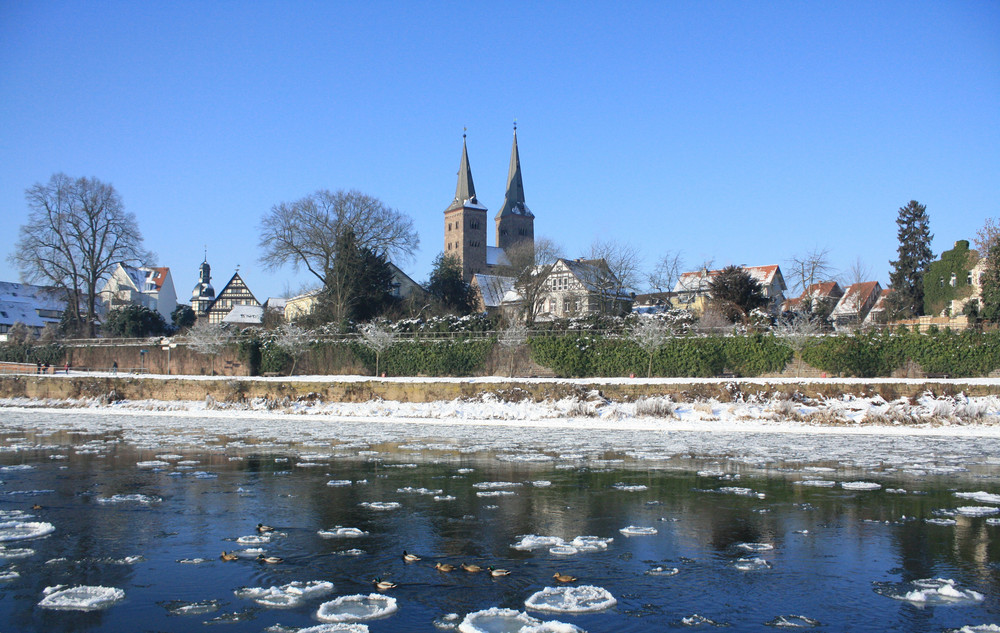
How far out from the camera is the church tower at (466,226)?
391ft

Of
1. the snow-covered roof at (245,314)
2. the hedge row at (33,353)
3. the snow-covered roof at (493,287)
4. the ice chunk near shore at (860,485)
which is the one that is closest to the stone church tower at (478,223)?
the snow-covered roof at (493,287)

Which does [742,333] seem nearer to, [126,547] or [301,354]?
[301,354]

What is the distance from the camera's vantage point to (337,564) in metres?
8.29

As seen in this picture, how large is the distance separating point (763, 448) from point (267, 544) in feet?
44.2

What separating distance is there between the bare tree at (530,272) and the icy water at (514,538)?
123ft

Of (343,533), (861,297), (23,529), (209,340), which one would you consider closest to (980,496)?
(343,533)

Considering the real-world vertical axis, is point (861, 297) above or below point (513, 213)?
below

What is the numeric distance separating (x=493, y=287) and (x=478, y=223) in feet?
106

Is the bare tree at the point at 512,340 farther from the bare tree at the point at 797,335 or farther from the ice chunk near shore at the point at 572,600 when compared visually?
the ice chunk near shore at the point at 572,600

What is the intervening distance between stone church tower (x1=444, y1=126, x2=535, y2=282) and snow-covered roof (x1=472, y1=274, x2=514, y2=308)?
17340 mm

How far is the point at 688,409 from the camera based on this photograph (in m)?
27.1

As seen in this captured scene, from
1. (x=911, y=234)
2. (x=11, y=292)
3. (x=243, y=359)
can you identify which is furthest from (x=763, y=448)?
(x=11, y=292)

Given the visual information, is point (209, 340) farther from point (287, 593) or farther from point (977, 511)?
point (977, 511)

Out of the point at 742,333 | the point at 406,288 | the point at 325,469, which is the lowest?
the point at 325,469
